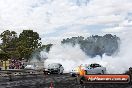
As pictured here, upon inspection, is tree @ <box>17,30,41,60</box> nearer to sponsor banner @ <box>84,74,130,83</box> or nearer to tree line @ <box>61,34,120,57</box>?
tree line @ <box>61,34,120,57</box>

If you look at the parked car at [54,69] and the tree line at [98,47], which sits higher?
the tree line at [98,47]

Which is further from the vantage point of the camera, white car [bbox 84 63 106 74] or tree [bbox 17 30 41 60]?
tree [bbox 17 30 41 60]

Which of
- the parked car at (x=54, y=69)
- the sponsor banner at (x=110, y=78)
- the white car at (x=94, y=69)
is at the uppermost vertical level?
the parked car at (x=54, y=69)

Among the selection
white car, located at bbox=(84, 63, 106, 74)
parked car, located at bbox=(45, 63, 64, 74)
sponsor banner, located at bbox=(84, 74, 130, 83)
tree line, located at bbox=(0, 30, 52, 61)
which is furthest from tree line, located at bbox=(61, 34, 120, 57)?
sponsor banner, located at bbox=(84, 74, 130, 83)

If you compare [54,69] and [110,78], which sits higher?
[54,69]

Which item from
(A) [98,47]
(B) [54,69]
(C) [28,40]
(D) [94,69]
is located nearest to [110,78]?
(D) [94,69]

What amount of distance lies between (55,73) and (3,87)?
952 inches

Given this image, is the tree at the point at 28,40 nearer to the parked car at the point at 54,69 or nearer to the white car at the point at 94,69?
the parked car at the point at 54,69

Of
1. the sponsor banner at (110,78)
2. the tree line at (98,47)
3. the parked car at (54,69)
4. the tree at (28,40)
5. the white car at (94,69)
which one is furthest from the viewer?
the tree at (28,40)

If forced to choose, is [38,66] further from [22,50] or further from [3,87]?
[3,87]

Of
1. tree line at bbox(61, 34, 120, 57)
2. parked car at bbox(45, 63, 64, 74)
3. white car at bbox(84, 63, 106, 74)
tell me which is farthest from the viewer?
tree line at bbox(61, 34, 120, 57)

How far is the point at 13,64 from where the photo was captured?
A: 63844mm

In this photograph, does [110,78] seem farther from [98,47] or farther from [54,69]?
[98,47]

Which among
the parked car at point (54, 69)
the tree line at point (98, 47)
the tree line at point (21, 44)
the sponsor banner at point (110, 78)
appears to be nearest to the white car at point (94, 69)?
the parked car at point (54, 69)
